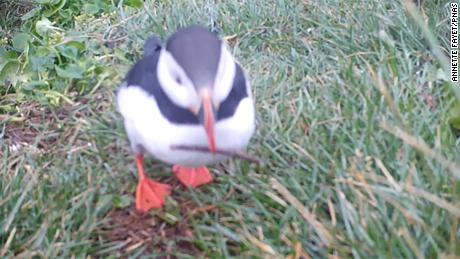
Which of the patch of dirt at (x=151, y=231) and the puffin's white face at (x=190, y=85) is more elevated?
the puffin's white face at (x=190, y=85)

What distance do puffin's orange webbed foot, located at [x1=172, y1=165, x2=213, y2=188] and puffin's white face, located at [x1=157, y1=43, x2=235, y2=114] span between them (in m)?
0.51

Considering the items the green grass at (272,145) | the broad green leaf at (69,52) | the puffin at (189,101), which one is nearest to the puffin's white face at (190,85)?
the puffin at (189,101)

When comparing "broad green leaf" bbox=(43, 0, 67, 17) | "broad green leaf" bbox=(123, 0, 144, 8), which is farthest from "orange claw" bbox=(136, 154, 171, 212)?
"broad green leaf" bbox=(43, 0, 67, 17)

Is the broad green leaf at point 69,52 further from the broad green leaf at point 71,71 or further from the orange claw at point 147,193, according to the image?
the orange claw at point 147,193

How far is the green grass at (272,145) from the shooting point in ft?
7.32

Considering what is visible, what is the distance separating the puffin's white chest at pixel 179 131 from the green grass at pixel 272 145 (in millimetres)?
240

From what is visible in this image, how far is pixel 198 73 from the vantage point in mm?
1989

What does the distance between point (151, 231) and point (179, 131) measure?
488mm

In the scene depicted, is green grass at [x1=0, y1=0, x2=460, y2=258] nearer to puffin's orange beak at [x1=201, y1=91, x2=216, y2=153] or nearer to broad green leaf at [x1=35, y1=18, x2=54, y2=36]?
broad green leaf at [x1=35, y1=18, x2=54, y2=36]

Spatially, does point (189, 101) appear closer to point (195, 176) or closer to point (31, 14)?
point (195, 176)

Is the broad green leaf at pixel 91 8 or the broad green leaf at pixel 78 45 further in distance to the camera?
the broad green leaf at pixel 91 8

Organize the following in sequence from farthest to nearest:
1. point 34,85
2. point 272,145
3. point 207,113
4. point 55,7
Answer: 1. point 55,7
2. point 34,85
3. point 272,145
4. point 207,113

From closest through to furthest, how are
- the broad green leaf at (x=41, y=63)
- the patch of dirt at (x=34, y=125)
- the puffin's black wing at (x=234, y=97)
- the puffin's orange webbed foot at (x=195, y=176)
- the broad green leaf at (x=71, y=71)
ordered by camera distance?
the puffin's black wing at (x=234, y=97) → the puffin's orange webbed foot at (x=195, y=176) → the patch of dirt at (x=34, y=125) → the broad green leaf at (x=71, y=71) → the broad green leaf at (x=41, y=63)

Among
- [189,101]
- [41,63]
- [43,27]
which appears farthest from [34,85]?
[189,101]
